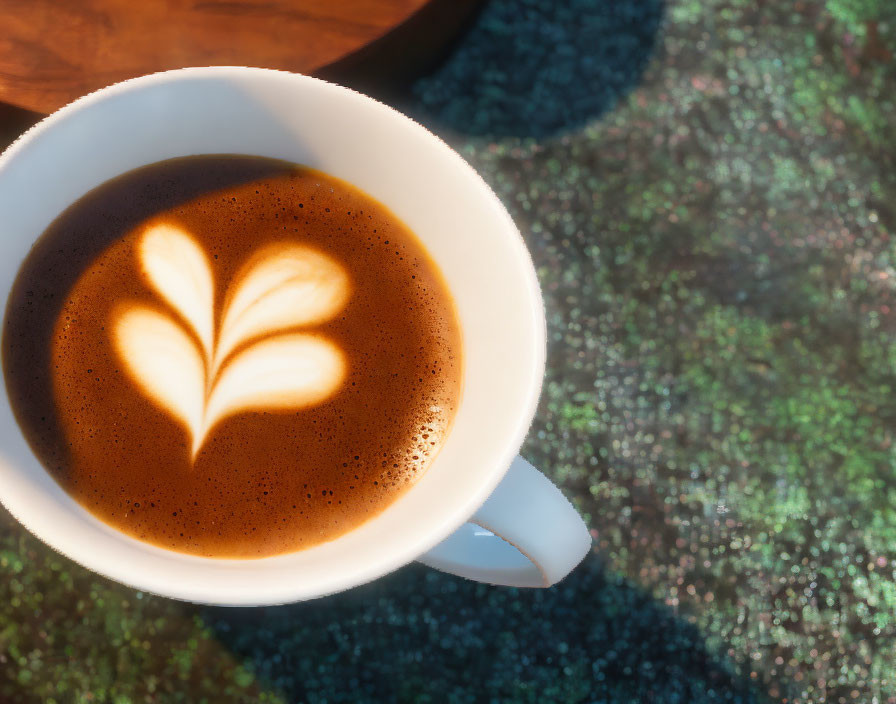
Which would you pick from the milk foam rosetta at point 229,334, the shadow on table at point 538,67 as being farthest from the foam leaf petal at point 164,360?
the shadow on table at point 538,67

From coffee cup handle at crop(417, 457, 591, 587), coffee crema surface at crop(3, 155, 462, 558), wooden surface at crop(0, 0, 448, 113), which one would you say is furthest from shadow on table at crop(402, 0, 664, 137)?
coffee cup handle at crop(417, 457, 591, 587)

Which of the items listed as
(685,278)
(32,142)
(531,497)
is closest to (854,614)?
(685,278)

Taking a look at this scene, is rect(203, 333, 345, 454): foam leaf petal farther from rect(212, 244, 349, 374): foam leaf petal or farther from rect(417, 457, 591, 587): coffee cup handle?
rect(417, 457, 591, 587): coffee cup handle

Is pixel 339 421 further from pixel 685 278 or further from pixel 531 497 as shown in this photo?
pixel 685 278

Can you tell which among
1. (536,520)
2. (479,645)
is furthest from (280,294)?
(479,645)

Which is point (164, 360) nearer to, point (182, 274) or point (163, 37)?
point (182, 274)

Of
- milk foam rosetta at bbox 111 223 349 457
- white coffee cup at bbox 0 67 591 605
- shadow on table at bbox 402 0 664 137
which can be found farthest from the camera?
shadow on table at bbox 402 0 664 137

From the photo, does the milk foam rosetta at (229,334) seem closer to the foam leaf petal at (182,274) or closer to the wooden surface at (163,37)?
the foam leaf petal at (182,274)
